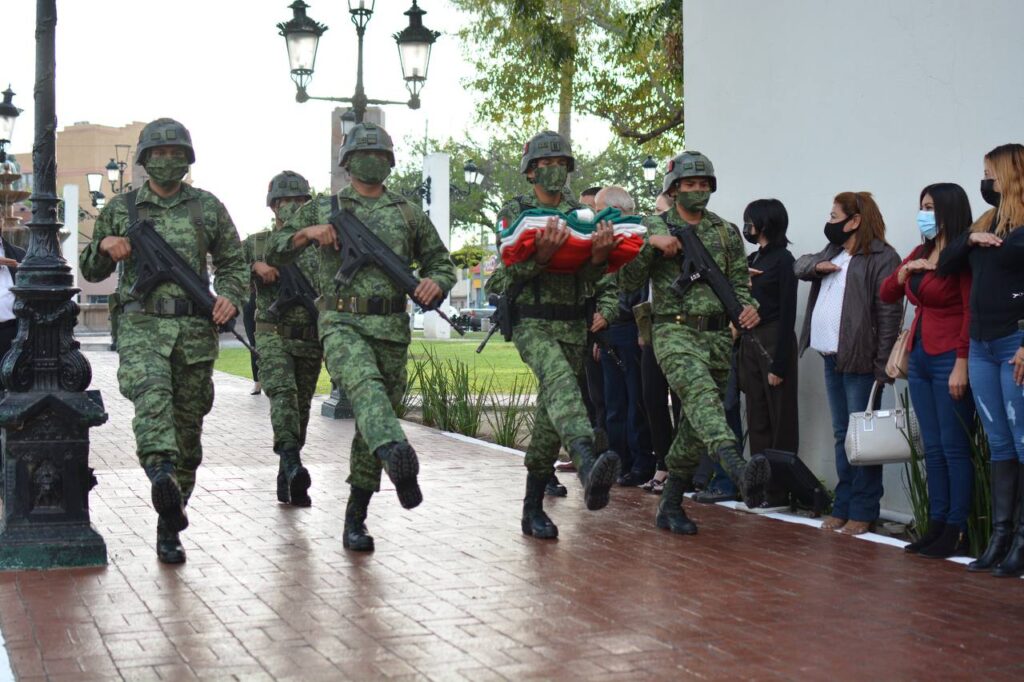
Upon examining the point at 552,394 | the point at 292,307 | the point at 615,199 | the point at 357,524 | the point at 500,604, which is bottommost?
the point at 500,604

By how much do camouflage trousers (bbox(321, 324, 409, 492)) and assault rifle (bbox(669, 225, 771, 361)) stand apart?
176 centimetres

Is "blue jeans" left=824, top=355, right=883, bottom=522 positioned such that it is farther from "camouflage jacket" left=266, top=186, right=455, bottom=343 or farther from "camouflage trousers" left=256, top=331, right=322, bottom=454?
"camouflage trousers" left=256, top=331, right=322, bottom=454

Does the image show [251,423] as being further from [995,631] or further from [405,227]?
[995,631]

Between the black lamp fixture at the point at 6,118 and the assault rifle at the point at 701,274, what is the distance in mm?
18068

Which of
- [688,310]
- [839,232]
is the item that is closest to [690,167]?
[688,310]

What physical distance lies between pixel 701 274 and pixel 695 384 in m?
0.67

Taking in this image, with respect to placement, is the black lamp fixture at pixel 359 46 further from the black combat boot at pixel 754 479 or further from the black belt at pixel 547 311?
the black combat boot at pixel 754 479

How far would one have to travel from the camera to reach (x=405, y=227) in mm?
8062

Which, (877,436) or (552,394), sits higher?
(552,394)

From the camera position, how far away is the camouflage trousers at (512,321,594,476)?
783 centimetres

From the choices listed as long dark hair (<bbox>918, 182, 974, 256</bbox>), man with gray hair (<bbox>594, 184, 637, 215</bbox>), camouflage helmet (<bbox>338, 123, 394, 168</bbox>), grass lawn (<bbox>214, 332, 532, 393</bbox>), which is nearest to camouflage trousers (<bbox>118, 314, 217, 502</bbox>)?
camouflage helmet (<bbox>338, 123, 394, 168</bbox>)

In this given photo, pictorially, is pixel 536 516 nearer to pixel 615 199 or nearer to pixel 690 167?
pixel 690 167

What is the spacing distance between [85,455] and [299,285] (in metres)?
2.93

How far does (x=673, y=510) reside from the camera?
871 cm
